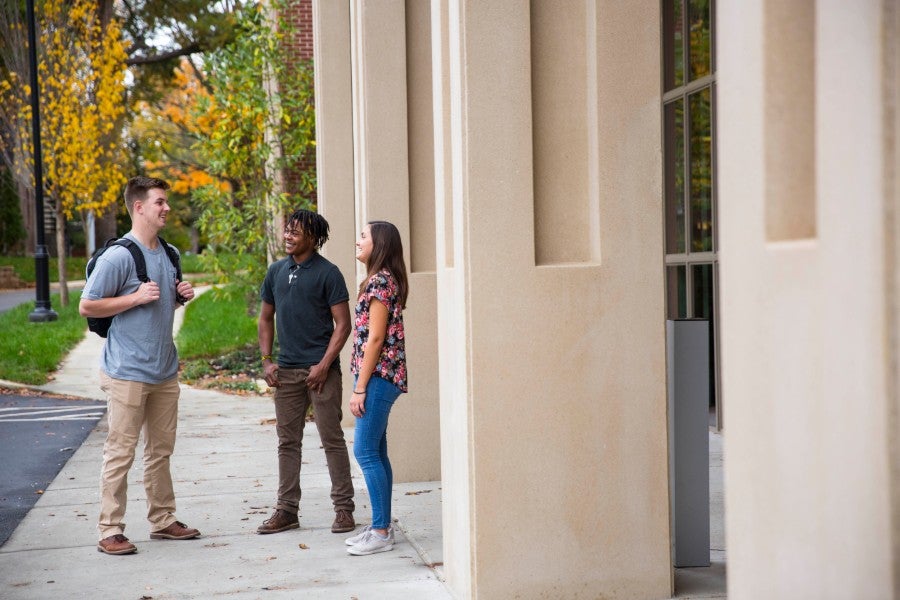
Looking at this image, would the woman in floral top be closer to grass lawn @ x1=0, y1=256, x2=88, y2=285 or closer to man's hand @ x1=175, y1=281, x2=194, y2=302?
man's hand @ x1=175, y1=281, x2=194, y2=302

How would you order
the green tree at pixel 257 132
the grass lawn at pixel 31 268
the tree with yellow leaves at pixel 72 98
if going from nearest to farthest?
the green tree at pixel 257 132
the tree with yellow leaves at pixel 72 98
the grass lawn at pixel 31 268

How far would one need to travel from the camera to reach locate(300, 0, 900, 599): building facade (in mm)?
2359

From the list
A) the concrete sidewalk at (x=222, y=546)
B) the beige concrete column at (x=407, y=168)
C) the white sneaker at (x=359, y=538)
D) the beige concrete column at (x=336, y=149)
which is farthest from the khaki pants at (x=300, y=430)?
the beige concrete column at (x=336, y=149)

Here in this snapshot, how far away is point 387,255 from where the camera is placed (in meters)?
6.25

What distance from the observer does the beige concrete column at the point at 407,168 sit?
858cm

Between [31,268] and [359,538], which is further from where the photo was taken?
[31,268]

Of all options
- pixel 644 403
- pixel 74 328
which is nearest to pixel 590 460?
pixel 644 403

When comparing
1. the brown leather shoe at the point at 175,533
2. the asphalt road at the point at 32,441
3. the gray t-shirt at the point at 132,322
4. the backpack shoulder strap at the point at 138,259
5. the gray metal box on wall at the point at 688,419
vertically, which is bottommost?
the asphalt road at the point at 32,441

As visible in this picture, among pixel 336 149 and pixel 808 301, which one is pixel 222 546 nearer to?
pixel 808 301

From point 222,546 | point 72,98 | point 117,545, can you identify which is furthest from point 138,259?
point 72,98

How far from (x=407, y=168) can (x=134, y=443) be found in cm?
332

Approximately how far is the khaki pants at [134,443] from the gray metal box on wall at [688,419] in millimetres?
3147

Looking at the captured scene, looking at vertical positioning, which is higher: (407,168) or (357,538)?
(407,168)

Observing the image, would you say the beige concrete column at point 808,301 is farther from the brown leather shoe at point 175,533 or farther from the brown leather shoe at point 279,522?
the brown leather shoe at point 175,533
